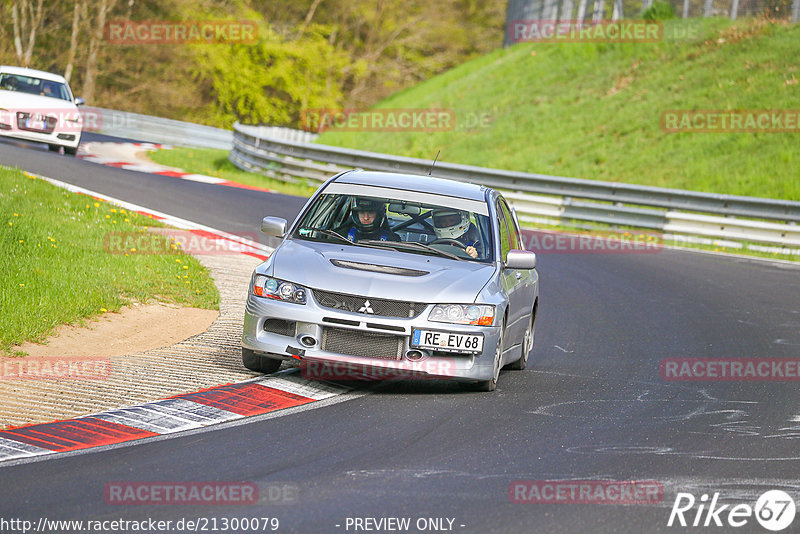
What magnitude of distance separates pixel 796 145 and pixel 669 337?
53.9ft

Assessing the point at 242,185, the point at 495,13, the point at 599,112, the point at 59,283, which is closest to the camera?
the point at 59,283

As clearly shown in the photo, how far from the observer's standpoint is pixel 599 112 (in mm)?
32219

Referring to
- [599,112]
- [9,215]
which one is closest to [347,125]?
[599,112]

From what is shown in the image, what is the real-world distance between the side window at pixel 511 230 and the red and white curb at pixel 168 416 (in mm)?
2441

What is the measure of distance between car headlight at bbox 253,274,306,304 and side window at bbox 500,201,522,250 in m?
2.46

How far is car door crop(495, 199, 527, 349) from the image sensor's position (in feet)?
29.0

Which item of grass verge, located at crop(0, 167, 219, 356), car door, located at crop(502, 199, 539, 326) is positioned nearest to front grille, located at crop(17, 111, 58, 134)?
grass verge, located at crop(0, 167, 219, 356)

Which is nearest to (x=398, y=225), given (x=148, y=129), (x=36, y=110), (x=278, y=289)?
(x=278, y=289)

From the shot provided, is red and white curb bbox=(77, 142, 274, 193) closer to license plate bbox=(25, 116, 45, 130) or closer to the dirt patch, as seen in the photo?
license plate bbox=(25, 116, 45, 130)

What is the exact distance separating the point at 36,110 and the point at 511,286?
1797cm

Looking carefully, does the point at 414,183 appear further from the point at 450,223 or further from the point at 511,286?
the point at 511,286

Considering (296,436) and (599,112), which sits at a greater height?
(599,112)

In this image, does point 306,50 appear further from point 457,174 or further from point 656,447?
point 656,447

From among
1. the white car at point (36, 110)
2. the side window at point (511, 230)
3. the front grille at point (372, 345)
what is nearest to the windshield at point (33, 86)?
the white car at point (36, 110)
